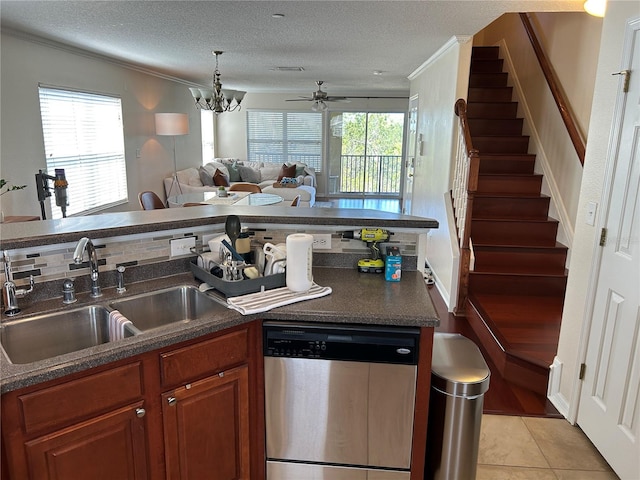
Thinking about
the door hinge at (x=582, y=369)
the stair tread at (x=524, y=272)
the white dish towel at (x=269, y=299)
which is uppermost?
the white dish towel at (x=269, y=299)

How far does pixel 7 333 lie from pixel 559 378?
266 cm

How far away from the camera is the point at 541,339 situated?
119 inches

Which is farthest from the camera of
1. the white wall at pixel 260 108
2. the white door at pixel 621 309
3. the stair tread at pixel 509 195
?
the white wall at pixel 260 108

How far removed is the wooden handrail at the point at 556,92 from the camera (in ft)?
12.1

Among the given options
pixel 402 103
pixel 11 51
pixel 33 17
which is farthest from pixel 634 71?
pixel 402 103

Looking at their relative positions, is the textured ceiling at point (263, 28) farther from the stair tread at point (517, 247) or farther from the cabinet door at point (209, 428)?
the cabinet door at point (209, 428)

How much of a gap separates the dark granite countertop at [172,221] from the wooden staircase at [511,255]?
4.48 feet

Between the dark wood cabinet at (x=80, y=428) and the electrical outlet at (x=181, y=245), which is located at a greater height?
the electrical outlet at (x=181, y=245)

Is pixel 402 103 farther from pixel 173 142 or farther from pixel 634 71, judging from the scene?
pixel 634 71

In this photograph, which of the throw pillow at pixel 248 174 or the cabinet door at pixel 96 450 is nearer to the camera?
the cabinet door at pixel 96 450

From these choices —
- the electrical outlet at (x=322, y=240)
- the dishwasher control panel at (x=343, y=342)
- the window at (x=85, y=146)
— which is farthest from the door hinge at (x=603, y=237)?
the window at (x=85, y=146)

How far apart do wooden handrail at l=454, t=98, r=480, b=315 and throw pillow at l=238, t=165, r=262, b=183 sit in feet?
21.5

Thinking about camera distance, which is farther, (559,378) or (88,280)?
(559,378)

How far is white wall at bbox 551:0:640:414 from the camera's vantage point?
2111 mm
